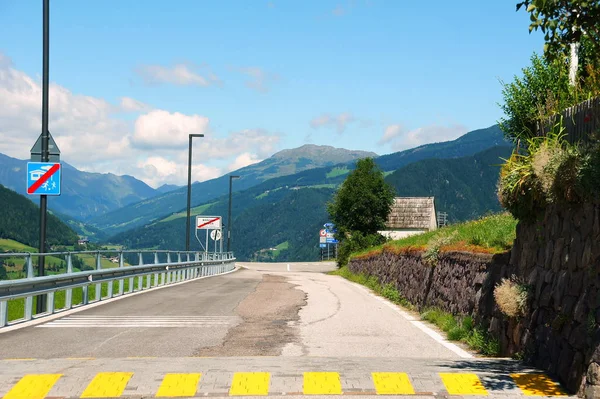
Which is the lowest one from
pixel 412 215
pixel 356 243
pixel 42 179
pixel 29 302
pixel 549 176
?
pixel 29 302

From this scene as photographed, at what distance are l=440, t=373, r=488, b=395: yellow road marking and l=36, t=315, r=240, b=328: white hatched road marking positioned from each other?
21.7 ft

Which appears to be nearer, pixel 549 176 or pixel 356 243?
pixel 549 176

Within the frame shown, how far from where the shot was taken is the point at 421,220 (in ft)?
314

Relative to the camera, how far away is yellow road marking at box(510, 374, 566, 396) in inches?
301

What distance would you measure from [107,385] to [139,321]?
7394mm

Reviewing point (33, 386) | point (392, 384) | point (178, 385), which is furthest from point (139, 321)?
point (392, 384)

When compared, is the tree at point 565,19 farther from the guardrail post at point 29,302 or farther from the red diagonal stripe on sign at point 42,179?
the red diagonal stripe on sign at point 42,179

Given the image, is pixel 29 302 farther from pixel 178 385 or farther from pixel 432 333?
pixel 178 385

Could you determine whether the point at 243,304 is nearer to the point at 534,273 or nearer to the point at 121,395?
the point at 534,273

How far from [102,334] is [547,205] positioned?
7.05 meters

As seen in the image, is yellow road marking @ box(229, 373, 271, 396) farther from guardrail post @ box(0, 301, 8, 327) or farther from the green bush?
the green bush

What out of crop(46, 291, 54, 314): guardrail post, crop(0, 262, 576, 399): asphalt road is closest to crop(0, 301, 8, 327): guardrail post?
crop(0, 262, 576, 399): asphalt road

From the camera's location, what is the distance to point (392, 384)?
7992mm

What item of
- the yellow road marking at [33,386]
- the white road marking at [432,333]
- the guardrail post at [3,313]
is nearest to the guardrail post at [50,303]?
the guardrail post at [3,313]
